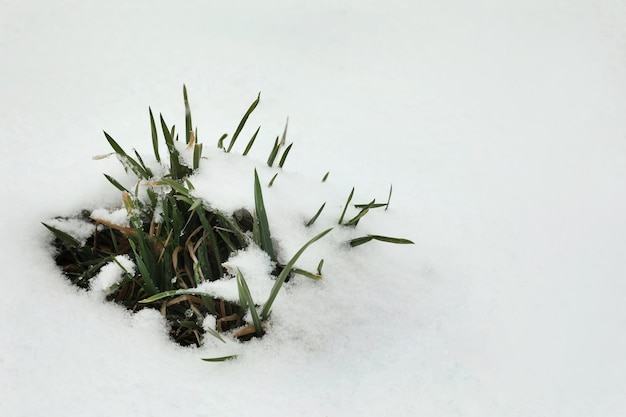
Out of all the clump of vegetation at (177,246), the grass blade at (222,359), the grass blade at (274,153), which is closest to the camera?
the grass blade at (222,359)

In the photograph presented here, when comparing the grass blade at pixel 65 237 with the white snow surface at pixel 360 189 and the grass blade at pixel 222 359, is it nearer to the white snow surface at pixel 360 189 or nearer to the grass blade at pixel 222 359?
the white snow surface at pixel 360 189

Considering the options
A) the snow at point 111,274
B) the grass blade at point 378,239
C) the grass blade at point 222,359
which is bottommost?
the grass blade at point 222,359

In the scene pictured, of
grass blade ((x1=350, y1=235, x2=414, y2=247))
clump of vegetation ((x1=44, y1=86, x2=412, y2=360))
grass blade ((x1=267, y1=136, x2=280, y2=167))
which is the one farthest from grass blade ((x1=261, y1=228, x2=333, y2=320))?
grass blade ((x1=267, y1=136, x2=280, y2=167))

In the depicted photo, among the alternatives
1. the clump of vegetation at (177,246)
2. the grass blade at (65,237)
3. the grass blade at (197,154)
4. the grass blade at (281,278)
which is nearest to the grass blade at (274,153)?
the clump of vegetation at (177,246)

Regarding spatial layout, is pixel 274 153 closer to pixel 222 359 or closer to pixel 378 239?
pixel 378 239

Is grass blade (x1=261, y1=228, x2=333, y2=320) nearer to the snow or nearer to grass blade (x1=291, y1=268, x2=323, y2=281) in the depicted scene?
grass blade (x1=291, y1=268, x2=323, y2=281)

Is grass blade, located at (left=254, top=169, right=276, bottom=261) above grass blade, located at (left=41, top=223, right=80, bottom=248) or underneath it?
above

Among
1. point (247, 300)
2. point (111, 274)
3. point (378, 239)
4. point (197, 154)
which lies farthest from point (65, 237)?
point (378, 239)

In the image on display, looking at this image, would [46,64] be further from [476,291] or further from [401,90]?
[476,291]
